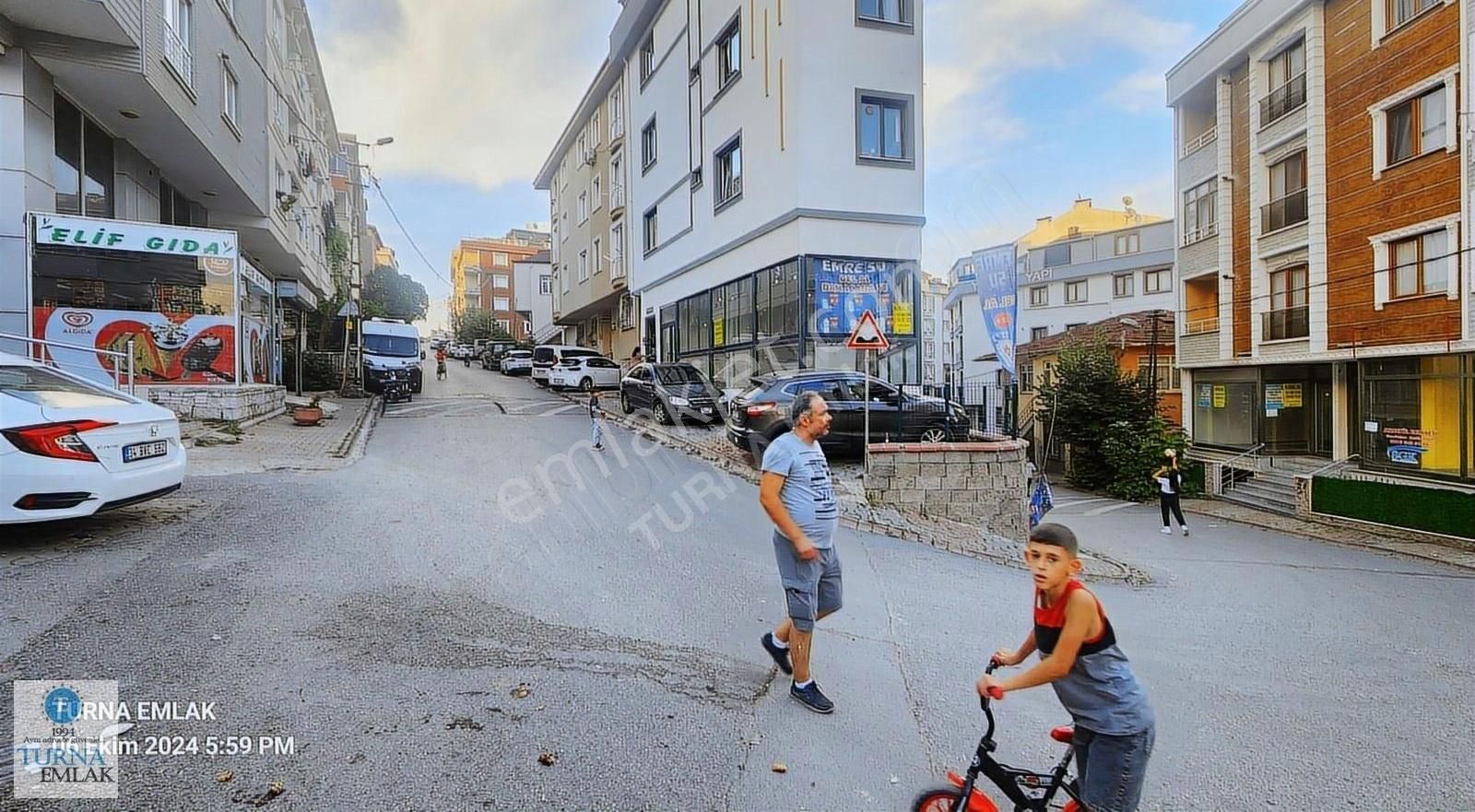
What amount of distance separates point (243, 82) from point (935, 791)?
22155 millimetres

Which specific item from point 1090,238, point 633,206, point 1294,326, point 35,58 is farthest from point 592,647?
point 1090,238

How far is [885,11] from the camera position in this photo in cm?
1809

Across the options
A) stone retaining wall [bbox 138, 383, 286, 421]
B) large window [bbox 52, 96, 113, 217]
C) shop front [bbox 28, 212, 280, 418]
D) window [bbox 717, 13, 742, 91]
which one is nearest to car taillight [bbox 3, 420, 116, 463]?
shop front [bbox 28, 212, 280, 418]

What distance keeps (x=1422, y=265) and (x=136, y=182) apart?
28.3 m

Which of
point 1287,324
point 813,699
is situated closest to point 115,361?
point 813,699

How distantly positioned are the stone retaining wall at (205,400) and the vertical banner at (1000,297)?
1392cm

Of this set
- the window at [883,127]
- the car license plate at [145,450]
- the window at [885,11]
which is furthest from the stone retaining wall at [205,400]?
the window at [885,11]

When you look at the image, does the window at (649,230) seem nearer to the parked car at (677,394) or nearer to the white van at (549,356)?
the white van at (549,356)

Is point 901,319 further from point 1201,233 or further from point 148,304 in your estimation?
point 148,304

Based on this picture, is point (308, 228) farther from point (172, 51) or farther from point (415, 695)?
point (415, 695)

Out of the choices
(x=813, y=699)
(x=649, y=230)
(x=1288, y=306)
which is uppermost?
(x=649, y=230)

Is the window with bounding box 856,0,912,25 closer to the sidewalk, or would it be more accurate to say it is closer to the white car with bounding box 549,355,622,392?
the sidewalk

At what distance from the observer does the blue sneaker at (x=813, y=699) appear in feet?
12.2

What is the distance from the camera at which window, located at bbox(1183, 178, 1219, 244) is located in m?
24.1
